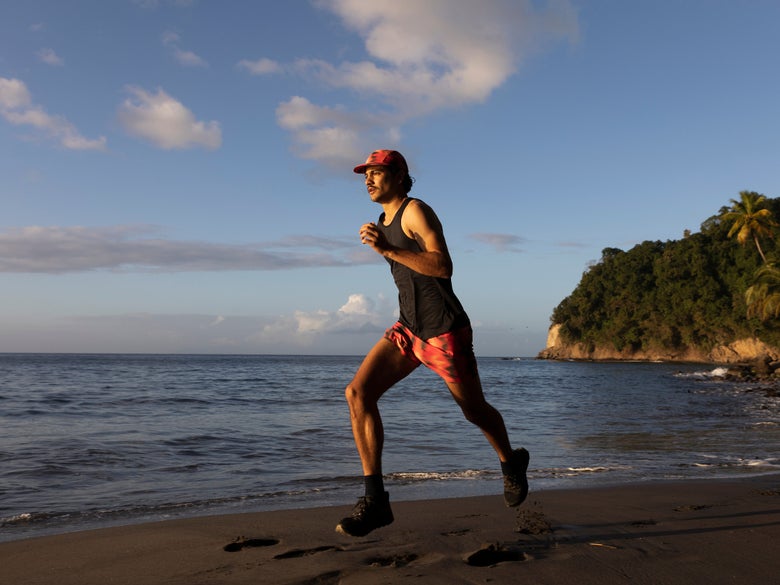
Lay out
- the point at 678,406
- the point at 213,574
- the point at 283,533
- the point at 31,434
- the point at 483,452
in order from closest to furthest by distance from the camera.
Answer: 1. the point at 213,574
2. the point at 283,533
3. the point at 483,452
4. the point at 31,434
5. the point at 678,406

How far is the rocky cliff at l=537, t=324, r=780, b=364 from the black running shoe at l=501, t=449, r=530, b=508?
150 feet

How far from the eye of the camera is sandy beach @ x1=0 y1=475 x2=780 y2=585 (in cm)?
297

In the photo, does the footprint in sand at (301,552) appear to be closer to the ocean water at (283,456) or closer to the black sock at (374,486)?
the black sock at (374,486)

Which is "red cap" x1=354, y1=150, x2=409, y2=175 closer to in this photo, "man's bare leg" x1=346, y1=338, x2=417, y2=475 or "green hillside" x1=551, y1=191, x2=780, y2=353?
"man's bare leg" x1=346, y1=338, x2=417, y2=475

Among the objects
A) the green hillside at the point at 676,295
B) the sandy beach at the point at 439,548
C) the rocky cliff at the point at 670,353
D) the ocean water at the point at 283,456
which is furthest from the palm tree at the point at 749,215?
the sandy beach at the point at 439,548

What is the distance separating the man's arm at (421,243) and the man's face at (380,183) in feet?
0.57

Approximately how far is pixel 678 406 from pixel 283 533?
1663cm

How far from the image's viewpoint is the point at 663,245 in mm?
85812

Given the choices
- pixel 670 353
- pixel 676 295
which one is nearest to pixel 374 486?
pixel 676 295

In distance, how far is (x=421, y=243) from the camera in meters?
3.43

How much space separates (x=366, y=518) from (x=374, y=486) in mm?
165

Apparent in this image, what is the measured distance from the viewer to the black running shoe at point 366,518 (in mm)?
3375

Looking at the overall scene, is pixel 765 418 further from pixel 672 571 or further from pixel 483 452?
pixel 672 571

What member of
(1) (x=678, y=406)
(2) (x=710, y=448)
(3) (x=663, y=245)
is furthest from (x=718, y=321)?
(2) (x=710, y=448)
